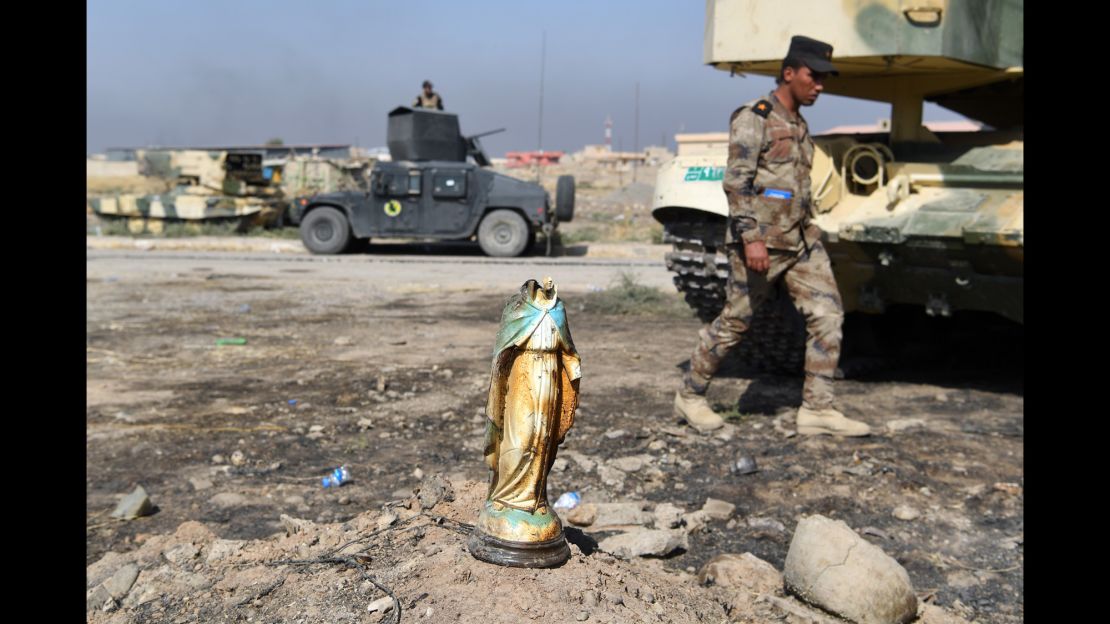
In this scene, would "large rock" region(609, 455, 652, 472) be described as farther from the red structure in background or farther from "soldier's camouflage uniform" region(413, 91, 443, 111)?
the red structure in background

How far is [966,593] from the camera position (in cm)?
340

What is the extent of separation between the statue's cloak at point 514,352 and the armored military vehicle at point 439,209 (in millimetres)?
13979

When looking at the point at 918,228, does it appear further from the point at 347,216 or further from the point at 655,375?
the point at 347,216

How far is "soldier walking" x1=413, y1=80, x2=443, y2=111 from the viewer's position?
18.5 metres

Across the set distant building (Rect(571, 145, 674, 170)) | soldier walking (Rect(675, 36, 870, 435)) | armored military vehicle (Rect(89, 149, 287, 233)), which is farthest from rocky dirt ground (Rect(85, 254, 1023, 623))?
distant building (Rect(571, 145, 674, 170))

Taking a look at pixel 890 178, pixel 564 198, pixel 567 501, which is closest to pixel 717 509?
pixel 567 501

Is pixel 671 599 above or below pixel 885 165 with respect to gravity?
below

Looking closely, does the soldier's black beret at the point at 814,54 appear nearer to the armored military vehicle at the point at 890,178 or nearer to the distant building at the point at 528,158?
the armored military vehicle at the point at 890,178

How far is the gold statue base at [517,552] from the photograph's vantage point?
8.64 feet

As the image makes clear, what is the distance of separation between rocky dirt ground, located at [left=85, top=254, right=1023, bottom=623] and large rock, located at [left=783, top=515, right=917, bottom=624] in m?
0.12
